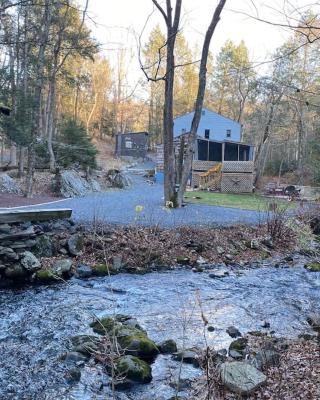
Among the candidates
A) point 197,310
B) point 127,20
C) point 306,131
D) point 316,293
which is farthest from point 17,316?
point 306,131

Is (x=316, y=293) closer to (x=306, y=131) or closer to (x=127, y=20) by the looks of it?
(x=127, y=20)

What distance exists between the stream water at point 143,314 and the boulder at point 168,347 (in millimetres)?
135

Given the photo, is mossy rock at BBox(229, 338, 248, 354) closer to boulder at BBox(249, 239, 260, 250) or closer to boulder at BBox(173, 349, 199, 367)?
boulder at BBox(173, 349, 199, 367)

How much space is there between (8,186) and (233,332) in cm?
1273

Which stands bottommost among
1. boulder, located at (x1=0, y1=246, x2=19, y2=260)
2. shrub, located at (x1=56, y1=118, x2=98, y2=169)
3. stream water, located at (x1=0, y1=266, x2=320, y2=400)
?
stream water, located at (x1=0, y1=266, x2=320, y2=400)

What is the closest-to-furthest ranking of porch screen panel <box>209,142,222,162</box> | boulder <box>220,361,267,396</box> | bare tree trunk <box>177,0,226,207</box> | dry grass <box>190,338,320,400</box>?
dry grass <box>190,338,320,400</box>
boulder <box>220,361,267,396</box>
bare tree trunk <box>177,0,226,207</box>
porch screen panel <box>209,142,222,162</box>

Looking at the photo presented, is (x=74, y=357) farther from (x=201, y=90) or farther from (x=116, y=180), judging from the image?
(x=116, y=180)

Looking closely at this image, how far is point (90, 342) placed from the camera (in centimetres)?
418

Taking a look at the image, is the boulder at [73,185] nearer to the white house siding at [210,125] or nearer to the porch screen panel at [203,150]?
the porch screen panel at [203,150]

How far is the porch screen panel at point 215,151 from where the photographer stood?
27.9 metres

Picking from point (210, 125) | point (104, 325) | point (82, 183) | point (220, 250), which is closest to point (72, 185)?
point (82, 183)

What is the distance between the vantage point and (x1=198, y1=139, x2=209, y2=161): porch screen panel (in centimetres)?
2703

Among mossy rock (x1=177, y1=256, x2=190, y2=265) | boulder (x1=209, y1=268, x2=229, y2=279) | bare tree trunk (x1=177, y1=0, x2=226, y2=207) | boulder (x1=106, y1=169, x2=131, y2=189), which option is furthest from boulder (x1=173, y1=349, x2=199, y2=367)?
boulder (x1=106, y1=169, x2=131, y2=189)

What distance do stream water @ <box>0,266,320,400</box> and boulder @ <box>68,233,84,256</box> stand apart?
A: 0.91 meters
